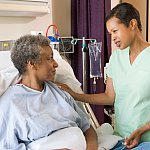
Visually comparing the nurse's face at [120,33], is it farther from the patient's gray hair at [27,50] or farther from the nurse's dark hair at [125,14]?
the patient's gray hair at [27,50]

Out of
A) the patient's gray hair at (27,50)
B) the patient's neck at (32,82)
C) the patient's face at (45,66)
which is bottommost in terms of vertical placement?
the patient's neck at (32,82)

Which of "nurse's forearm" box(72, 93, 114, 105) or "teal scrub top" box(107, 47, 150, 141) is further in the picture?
"nurse's forearm" box(72, 93, 114, 105)

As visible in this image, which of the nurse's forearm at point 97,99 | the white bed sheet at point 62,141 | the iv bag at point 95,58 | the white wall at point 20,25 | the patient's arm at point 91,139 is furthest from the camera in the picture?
the iv bag at point 95,58

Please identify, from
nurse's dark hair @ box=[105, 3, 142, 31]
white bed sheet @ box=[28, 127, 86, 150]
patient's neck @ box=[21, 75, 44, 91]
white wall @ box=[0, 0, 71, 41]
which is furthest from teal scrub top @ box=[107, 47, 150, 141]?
white wall @ box=[0, 0, 71, 41]

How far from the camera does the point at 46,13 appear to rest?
2.70 m

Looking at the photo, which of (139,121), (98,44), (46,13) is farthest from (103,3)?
(139,121)

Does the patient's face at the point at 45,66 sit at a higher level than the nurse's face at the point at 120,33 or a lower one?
lower

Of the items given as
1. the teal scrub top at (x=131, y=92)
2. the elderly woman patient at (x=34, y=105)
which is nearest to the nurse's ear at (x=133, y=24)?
the teal scrub top at (x=131, y=92)

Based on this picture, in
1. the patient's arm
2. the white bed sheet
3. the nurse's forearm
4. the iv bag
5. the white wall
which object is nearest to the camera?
the white bed sheet

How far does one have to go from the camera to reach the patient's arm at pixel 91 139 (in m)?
1.55

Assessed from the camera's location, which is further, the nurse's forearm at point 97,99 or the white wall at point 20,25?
the white wall at point 20,25

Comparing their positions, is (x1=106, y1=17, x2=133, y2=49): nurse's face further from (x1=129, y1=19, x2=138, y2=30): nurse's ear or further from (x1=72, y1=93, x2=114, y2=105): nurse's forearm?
(x1=72, y1=93, x2=114, y2=105): nurse's forearm

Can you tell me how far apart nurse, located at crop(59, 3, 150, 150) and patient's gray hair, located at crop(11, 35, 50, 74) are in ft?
1.40

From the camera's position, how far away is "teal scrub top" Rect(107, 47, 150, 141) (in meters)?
1.61
